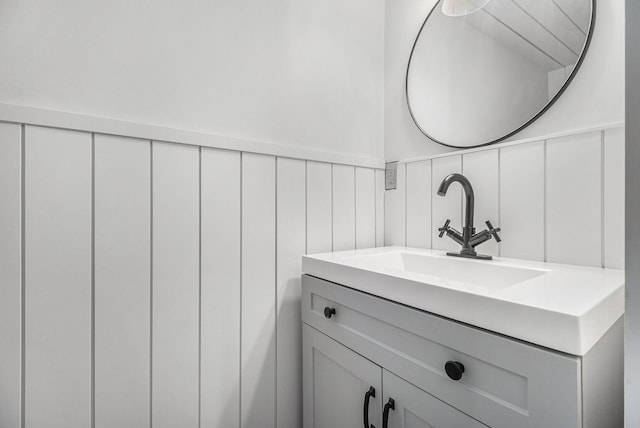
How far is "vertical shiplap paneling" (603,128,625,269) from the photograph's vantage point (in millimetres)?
750

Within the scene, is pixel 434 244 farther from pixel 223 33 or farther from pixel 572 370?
pixel 223 33

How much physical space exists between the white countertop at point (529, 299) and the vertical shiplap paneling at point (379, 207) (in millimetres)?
Result: 522

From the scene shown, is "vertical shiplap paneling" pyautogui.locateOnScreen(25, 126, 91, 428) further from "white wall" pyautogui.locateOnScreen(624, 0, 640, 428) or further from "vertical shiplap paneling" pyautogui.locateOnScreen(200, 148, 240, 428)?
"white wall" pyautogui.locateOnScreen(624, 0, 640, 428)

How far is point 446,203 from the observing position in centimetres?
111

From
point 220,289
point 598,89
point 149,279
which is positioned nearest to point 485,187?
point 598,89

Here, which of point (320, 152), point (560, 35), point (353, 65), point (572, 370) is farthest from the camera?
point (353, 65)

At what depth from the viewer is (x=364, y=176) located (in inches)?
50.6

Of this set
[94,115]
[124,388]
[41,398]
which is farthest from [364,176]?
[41,398]

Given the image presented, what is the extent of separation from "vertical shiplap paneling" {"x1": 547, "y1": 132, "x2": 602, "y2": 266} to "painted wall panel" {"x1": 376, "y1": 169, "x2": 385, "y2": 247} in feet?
1.97

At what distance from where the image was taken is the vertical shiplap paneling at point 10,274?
Answer: 664 millimetres

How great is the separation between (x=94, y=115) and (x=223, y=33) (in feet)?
1.48

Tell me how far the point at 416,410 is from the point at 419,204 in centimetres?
74

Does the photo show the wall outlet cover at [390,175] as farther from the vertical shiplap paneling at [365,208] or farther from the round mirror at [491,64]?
the round mirror at [491,64]

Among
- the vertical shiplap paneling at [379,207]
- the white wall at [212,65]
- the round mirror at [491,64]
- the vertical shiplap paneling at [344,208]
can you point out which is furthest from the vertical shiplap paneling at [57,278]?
the round mirror at [491,64]
